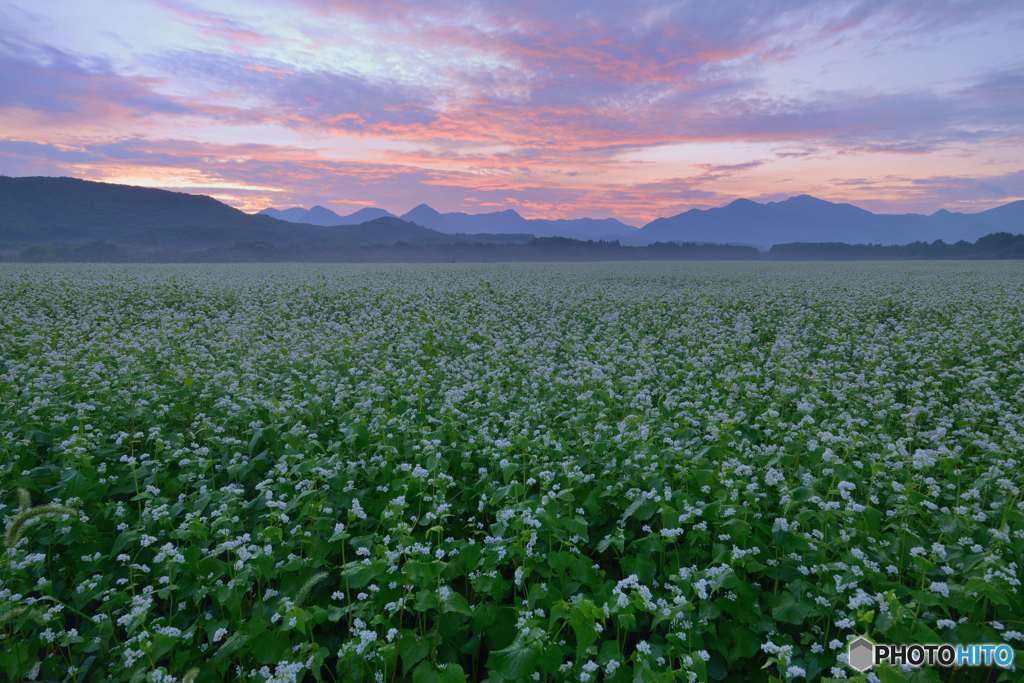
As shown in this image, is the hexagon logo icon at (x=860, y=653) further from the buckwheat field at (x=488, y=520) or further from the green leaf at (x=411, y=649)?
the green leaf at (x=411, y=649)

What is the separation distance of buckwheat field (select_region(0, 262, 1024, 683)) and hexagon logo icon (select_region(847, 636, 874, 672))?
0.08m

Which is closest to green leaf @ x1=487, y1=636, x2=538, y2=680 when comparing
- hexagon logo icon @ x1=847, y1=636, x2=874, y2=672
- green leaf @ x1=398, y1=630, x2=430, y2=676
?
green leaf @ x1=398, y1=630, x2=430, y2=676

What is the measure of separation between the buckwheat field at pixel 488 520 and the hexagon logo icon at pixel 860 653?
8 cm

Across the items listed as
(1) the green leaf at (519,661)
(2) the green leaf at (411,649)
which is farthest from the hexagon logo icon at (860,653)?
(2) the green leaf at (411,649)

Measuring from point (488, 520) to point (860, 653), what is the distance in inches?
135

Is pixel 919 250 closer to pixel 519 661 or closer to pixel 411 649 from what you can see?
pixel 519 661

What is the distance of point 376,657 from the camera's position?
150 inches

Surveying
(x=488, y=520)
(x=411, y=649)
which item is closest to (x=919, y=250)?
(x=488, y=520)

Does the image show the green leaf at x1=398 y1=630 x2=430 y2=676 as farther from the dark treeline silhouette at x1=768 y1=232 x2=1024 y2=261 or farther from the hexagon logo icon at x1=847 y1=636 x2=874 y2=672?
the dark treeline silhouette at x1=768 y1=232 x2=1024 y2=261

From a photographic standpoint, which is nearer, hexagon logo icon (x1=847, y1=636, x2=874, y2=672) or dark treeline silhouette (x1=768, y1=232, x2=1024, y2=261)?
hexagon logo icon (x1=847, y1=636, x2=874, y2=672)

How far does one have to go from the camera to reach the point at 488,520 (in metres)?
6.00

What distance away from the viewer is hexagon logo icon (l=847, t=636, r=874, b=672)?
3674mm

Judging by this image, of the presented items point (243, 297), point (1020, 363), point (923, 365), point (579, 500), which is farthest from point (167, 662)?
point (243, 297)

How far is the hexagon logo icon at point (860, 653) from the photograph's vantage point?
12.1 ft
